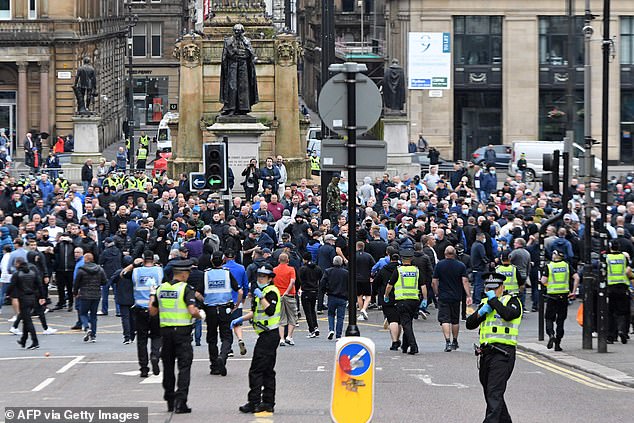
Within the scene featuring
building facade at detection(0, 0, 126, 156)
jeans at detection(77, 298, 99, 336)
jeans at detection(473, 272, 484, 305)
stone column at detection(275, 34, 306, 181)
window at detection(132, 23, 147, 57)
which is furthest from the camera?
window at detection(132, 23, 147, 57)

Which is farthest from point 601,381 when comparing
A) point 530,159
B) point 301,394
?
point 530,159

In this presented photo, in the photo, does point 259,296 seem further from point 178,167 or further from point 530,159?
point 530,159

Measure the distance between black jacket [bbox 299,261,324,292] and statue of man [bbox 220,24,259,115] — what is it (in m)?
13.8

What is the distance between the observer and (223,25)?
144 ft

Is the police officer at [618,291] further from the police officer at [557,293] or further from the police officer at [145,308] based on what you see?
the police officer at [145,308]

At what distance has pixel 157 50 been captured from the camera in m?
98.6

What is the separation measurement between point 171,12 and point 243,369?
78.4 meters

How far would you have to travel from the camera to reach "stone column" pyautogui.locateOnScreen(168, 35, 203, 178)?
142ft

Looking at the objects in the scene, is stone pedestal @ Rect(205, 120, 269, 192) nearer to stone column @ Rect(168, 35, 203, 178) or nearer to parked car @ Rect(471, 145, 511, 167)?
stone column @ Rect(168, 35, 203, 178)

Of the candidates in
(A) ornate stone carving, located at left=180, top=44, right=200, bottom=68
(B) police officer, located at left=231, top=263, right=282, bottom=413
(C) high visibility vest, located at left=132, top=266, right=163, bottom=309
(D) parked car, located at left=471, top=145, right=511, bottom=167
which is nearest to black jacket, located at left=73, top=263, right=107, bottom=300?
(C) high visibility vest, located at left=132, top=266, right=163, bottom=309

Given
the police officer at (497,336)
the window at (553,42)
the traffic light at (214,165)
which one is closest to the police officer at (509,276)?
the police officer at (497,336)

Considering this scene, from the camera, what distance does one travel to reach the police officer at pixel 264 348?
58.4 ft

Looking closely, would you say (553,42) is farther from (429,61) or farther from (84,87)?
(84,87)

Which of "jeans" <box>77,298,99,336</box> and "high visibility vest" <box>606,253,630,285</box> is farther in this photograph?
"jeans" <box>77,298,99,336</box>
